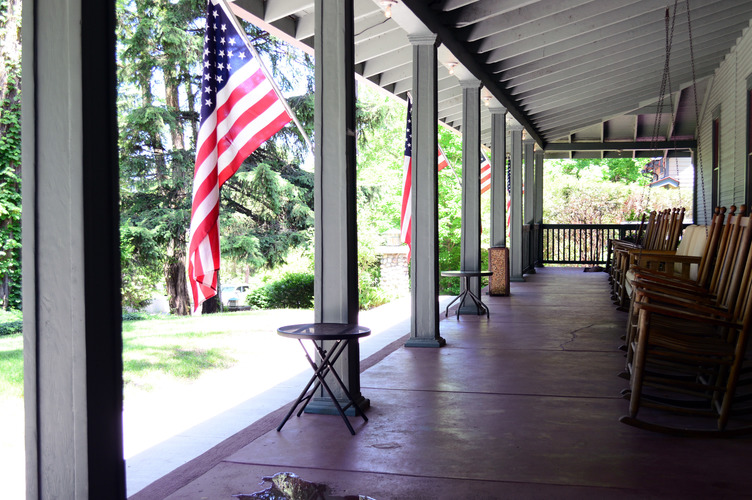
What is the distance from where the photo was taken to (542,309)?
862 centimetres

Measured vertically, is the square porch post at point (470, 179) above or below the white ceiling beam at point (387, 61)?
below

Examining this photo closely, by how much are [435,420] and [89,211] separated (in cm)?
233

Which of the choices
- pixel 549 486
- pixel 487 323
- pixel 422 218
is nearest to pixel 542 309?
pixel 487 323

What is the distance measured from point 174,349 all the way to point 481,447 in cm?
624

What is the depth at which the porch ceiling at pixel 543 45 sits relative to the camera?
608cm

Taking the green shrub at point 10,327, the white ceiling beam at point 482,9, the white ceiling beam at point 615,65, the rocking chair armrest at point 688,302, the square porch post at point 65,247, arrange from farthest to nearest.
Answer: the green shrub at point 10,327
the white ceiling beam at point 615,65
the white ceiling beam at point 482,9
the rocking chair armrest at point 688,302
the square porch post at point 65,247

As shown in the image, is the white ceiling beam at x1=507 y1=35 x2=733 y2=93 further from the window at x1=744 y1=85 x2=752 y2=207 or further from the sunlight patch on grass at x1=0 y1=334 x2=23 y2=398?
the sunlight patch on grass at x1=0 y1=334 x2=23 y2=398

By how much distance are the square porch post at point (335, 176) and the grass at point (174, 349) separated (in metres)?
3.50

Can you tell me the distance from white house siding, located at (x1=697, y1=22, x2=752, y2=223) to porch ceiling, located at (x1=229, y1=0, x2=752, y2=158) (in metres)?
0.25

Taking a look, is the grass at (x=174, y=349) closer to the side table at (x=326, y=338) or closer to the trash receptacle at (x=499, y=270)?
the trash receptacle at (x=499, y=270)

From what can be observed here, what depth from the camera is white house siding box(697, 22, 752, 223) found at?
9.27 m

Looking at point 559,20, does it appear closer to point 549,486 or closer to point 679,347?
point 679,347

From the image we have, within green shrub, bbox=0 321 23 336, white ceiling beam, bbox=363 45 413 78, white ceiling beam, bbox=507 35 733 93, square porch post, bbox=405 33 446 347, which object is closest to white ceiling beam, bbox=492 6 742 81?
white ceiling beam, bbox=507 35 733 93

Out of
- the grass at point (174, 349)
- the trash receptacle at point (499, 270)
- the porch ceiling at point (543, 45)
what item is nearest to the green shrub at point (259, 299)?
the grass at point (174, 349)
